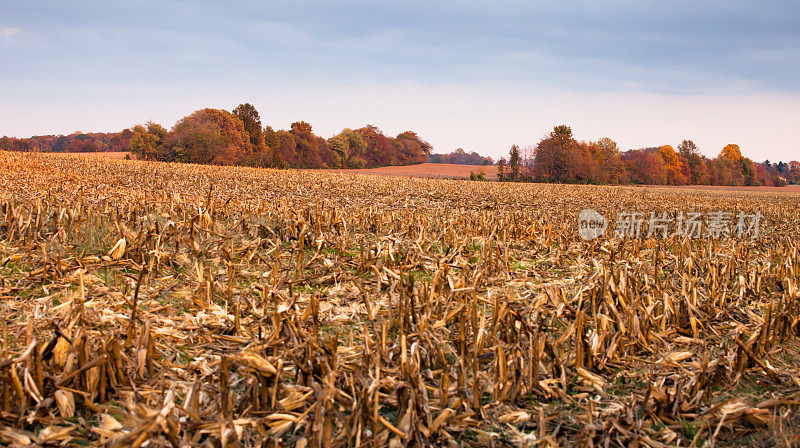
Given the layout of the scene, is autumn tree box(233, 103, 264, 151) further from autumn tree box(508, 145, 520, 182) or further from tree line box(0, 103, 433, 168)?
autumn tree box(508, 145, 520, 182)

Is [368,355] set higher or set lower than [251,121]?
lower

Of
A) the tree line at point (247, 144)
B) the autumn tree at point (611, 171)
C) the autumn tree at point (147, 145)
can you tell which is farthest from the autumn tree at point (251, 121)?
the autumn tree at point (611, 171)

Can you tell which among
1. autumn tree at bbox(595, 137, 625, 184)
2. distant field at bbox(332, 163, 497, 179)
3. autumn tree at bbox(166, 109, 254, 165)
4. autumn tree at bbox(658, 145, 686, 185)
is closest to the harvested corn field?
autumn tree at bbox(166, 109, 254, 165)

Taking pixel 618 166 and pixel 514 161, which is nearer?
pixel 514 161

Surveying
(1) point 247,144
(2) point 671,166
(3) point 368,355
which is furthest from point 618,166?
(3) point 368,355

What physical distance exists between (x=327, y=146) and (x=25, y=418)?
321 feet

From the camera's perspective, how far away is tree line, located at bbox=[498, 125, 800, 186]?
69125mm

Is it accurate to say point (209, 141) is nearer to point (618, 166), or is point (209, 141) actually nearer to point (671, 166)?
point (618, 166)

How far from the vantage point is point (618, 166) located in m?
80.9

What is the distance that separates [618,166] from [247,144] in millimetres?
62637

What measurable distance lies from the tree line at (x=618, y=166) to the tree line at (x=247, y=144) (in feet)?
120

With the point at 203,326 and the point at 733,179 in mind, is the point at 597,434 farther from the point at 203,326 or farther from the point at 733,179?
the point at 733,179

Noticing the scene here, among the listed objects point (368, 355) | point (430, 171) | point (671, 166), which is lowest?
point (368, 355)

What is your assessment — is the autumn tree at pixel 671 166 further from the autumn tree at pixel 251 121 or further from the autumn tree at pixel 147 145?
the autumn tree at pixel 147 145
